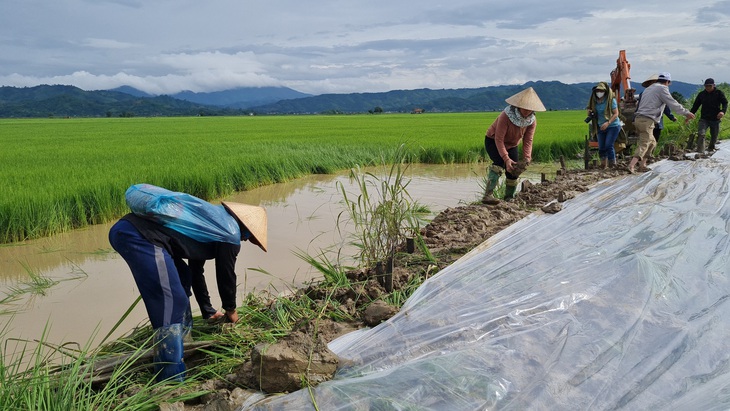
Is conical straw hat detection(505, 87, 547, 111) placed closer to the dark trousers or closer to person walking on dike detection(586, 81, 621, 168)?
the dark trousers

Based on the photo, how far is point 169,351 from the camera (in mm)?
2008

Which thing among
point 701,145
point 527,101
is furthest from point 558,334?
point 701,145

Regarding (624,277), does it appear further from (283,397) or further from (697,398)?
(283,397)

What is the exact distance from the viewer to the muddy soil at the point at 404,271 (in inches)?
70.7

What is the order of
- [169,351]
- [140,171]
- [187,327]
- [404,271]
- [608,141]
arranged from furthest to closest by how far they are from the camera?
[140,171] → [608,141] → [404,271] → [187,327] → [169,351]

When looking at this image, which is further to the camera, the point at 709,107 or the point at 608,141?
the point at 709,107

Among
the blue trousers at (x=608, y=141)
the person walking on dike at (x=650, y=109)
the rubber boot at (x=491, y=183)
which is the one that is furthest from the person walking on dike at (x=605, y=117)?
the rubber boot at (x=491, y=183)

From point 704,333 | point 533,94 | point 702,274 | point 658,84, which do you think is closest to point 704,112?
point 658,84

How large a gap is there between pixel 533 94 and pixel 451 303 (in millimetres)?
2574

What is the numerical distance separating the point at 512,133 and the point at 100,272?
11.1ft

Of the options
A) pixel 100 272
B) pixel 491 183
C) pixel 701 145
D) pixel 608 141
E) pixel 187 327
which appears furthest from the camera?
pixel 701 145

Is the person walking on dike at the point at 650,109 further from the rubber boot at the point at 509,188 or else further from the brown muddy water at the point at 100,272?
the brown muddy water at the point at 100,272

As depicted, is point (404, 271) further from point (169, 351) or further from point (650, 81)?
point (650, 81)

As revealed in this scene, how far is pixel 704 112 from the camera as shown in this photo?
24.7ft
